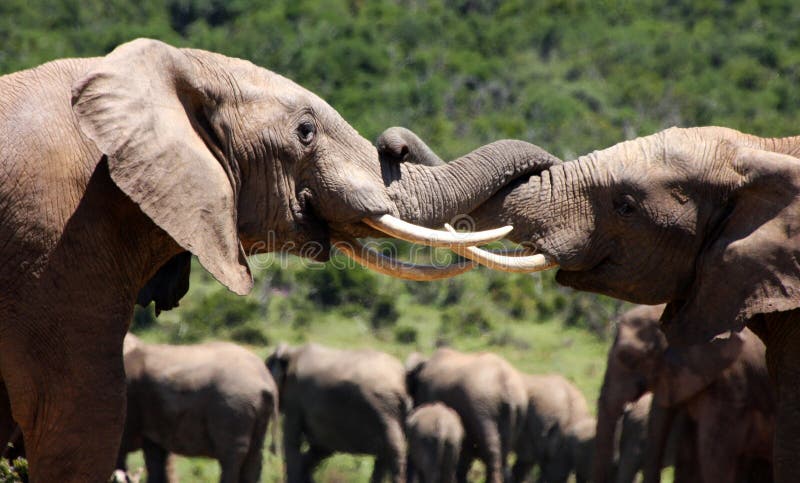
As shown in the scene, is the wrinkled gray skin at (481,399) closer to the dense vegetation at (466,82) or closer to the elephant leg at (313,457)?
the elephant leg at (313,457)

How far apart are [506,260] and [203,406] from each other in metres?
5.64

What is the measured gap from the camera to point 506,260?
17.5 ft

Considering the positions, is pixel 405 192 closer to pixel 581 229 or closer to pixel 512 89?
pixel 581 229

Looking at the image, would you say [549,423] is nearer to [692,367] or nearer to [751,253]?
[692,367]

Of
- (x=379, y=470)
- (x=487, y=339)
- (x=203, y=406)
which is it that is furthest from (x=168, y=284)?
(x=487, y=339)

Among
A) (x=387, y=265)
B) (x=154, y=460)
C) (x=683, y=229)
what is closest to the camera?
(x=387, y=265)

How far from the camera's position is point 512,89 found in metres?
37.6

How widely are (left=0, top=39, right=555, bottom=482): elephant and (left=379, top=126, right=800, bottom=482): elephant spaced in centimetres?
88

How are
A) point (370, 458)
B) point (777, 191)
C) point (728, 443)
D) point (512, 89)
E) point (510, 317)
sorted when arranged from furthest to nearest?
point (512, 89) → point (510, 317) → point (370, 458) → point (728, 443) → point (777, 191)

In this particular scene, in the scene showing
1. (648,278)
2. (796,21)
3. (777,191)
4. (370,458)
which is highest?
(796,21)

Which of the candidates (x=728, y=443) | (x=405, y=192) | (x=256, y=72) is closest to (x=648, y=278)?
(x=405, y=192)

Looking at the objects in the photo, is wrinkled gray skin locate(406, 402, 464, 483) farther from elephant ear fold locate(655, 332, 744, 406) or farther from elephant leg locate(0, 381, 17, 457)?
elephant leg locate(0, 381, 17, 457)

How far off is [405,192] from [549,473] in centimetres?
759

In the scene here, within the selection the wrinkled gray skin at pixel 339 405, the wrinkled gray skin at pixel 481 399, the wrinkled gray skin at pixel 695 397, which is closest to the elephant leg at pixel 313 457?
the wrinkled gray skin at pixel 339 405
